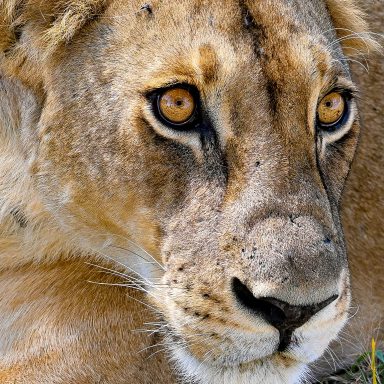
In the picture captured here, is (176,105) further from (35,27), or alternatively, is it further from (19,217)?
(19,217)

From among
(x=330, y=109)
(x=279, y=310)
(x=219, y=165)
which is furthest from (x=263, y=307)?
(x=330, y=109)

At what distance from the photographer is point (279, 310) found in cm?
296

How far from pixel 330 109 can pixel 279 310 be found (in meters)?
0.88

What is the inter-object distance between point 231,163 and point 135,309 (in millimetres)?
869

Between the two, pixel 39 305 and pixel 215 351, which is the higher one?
pixel 215 351

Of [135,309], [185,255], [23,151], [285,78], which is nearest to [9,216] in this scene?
[23,151]

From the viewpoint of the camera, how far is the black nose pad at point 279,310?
295 cm

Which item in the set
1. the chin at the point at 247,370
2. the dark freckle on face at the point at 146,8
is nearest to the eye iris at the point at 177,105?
the dark freckle on face at the point at 146,8

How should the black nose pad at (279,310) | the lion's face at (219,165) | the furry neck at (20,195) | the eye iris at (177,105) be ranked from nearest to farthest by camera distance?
the black nose pad at (279,310), the lion's face at (219,165), the eye iris at (177,105), the furry neck at (20,195)

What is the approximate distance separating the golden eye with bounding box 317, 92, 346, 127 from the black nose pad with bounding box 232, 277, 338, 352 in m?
0.75

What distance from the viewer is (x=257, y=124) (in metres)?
3.28

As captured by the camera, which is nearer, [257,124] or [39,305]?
[257,124]

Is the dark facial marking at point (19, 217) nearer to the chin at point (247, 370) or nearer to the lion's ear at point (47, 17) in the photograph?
the lion's ear at point (47, 17)

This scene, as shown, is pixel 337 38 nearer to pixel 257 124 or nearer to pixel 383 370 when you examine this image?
pixel 257 124
